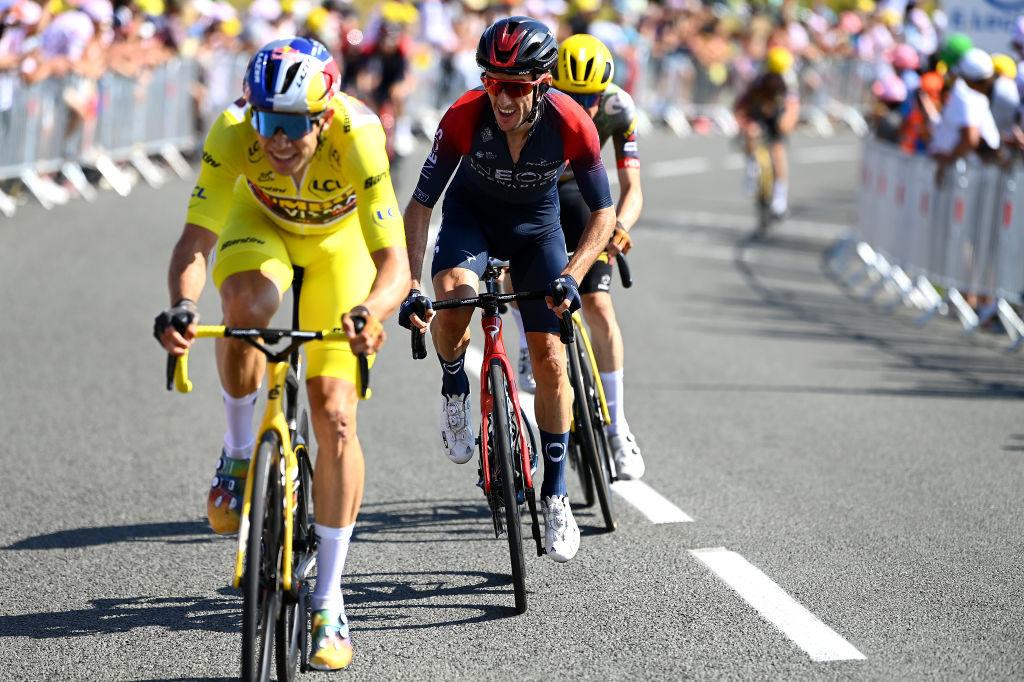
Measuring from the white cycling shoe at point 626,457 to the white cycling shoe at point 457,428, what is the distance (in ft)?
3.09

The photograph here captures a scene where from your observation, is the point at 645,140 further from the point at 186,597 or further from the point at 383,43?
the point at 186,597

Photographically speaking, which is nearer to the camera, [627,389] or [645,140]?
[627,389]

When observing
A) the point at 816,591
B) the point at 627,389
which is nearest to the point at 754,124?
the point at 627,389

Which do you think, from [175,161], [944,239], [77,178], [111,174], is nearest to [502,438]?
[944,239]

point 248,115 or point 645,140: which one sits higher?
point 248,115

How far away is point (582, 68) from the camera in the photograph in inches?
292

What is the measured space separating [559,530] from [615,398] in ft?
4.77

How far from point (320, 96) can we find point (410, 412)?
4.61 metres

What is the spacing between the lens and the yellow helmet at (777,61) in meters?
19.4

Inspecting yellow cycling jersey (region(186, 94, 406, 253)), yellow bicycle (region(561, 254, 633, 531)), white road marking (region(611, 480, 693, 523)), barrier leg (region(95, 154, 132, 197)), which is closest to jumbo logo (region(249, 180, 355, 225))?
yellow cycling jersey (region(186, 94, 406, 253))

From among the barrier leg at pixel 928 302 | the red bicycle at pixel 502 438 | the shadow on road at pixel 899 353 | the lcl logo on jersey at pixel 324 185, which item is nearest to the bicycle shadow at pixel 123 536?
the red bicycle at pixel 502 438

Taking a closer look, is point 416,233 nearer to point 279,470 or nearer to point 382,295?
point 382,295

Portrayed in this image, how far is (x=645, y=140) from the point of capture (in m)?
30.7

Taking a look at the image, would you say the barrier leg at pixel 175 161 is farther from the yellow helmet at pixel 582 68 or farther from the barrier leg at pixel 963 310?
the yellow helmet at pixel 582 68
